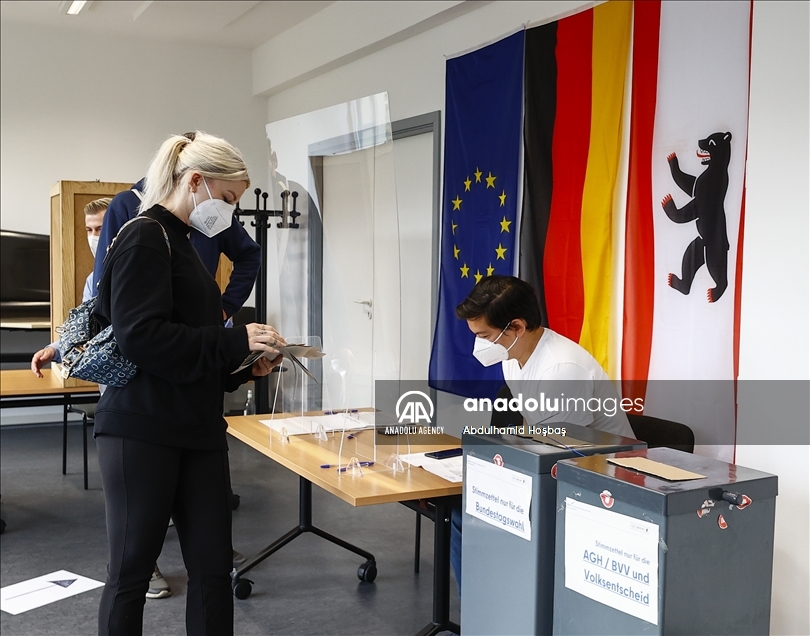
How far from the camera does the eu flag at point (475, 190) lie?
402cm

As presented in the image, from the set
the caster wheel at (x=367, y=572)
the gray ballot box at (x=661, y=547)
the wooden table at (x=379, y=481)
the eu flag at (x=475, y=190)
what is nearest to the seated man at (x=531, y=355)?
the wooden table at (x=379, y=481)

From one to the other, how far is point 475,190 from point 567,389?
215 centimetres

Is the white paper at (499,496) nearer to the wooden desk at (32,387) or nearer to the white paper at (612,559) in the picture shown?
the white paper at (612,559)

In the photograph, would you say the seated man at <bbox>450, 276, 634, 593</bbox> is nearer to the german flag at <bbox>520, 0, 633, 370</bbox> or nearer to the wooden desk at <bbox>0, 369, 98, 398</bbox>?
the german flag at <bbox>520, 0, 633, 370</bbox>

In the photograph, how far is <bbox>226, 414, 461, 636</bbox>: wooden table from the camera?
206cm

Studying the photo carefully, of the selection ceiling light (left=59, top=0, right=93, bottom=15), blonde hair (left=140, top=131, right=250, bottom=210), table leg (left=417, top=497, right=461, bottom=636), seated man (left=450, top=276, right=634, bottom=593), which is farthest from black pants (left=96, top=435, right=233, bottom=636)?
ceiling light (left=59, top=0, right=93, bottom=15)

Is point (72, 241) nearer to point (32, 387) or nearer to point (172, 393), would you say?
point (32, 387)

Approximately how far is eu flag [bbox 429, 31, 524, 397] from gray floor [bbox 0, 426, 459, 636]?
89 centimetres

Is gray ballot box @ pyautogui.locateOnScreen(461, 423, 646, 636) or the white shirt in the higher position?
the white shirt

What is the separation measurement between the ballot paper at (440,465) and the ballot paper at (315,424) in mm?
284

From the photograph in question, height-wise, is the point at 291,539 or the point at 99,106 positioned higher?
the point at 99,106

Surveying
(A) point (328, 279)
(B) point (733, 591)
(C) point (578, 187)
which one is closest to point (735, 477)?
(B) point (733, 591)

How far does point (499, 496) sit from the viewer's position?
184 cm

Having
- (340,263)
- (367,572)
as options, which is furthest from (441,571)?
(340,263)
